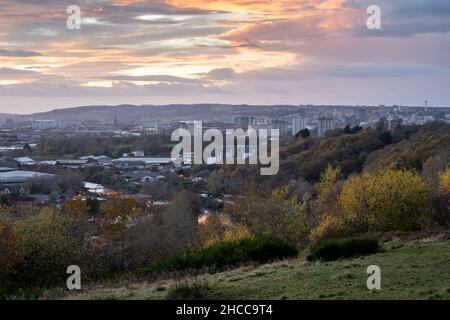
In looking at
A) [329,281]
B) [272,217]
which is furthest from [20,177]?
[329,281]

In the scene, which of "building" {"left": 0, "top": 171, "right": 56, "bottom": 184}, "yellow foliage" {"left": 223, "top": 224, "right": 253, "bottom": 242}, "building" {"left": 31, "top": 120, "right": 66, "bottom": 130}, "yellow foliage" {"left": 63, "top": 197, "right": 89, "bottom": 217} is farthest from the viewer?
"building" {"left": 31, "top": 120, "right": 66, "bottom": 130}

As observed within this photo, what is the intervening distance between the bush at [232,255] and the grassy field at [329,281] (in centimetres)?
257

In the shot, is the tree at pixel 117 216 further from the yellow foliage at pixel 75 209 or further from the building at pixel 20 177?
the building at pixel 20 177

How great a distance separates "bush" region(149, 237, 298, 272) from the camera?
72.4ft

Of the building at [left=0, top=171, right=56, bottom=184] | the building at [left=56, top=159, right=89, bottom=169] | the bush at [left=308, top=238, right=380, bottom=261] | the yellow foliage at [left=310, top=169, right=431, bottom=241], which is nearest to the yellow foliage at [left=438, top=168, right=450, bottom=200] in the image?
the yellow foliage at [left=310, top=169, right=431, bottom=241]

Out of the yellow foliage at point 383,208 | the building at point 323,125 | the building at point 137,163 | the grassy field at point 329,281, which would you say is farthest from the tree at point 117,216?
the building at point 323,125

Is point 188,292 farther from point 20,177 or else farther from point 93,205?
point 20,177

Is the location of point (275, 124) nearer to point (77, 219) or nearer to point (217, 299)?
point (77, 219)

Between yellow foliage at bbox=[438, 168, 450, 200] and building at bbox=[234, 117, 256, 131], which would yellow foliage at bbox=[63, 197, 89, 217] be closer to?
yellow foliage at bbox=[438, 168, 450, 200]

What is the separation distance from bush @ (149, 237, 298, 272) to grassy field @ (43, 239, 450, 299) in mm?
2572

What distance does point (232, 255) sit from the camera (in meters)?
22.5
